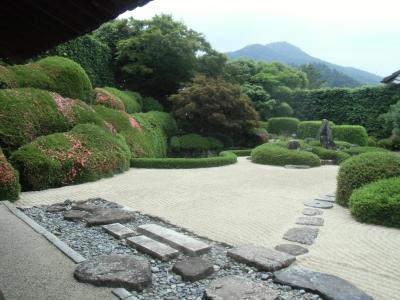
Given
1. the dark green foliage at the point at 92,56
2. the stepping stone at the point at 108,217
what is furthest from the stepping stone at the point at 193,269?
the dark green foliage at the point at 92,56

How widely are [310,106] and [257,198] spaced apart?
21030 millimetres

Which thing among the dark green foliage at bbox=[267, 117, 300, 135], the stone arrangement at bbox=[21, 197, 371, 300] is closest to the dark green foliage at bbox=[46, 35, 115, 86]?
the dark green foliage at bbox=[267, 117, 300, 135]

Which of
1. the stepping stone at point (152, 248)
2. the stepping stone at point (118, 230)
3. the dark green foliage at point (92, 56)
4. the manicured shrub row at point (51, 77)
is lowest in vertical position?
the stepping stone at point (118, 230)

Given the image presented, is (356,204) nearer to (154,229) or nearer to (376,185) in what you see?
(376,185)

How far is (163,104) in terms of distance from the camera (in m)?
22.8

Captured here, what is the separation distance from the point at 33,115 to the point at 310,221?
806cm

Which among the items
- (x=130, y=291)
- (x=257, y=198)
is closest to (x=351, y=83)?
(x=257, y=198)

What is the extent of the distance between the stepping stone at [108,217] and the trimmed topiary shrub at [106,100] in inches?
352

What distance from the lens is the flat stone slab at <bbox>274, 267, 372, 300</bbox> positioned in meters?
3.60

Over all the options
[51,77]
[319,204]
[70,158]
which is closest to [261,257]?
[319,204]

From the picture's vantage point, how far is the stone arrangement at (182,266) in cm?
371

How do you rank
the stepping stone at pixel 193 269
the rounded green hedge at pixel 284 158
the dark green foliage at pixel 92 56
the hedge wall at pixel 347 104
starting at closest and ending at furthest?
1. the stepping stone at pixel 193 269
2. the rounded green hedge at pixel 284 158
3. the dark green foliage at pixel 92 56
4. the hedge wall at pixel 347 104

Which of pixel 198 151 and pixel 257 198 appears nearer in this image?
pixel 257 198

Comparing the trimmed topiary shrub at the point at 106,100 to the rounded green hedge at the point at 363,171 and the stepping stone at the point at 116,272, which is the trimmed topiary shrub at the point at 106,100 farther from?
the stepping stone at the point at 116,272
